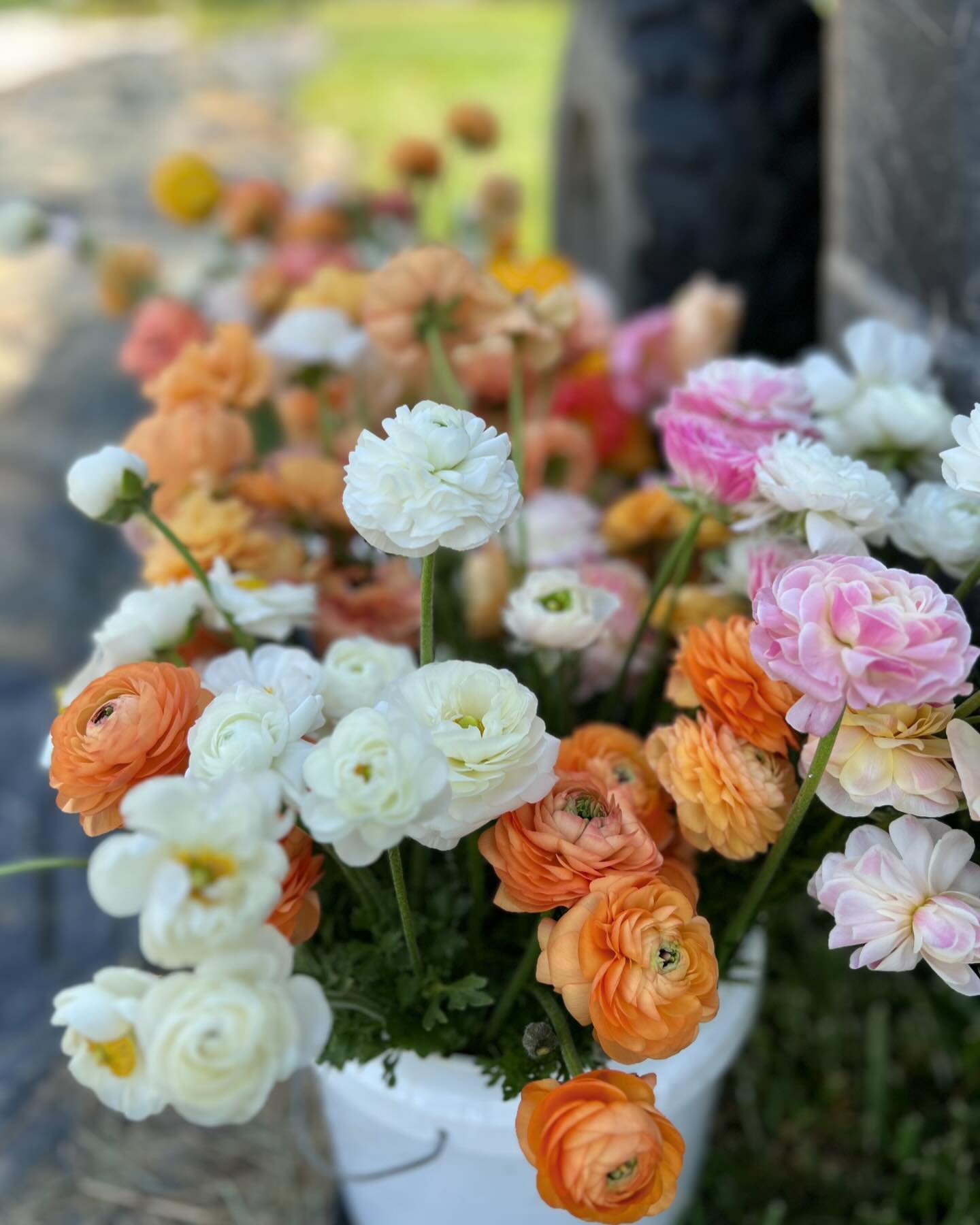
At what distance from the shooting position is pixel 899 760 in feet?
1.59

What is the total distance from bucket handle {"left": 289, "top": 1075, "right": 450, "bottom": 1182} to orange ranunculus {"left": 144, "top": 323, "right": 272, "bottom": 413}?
1.69 feet

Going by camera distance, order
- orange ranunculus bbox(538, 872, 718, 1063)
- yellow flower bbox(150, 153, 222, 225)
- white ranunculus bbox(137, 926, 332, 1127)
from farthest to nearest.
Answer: yellow flower bbox(150, 153, 222, 225) < orange ranunculus bbox(538, 872, 718, 1063) < white ranunculus bbox(137, 926, 332, 1127)

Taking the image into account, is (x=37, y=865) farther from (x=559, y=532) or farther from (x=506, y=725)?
(x=559, y=532)

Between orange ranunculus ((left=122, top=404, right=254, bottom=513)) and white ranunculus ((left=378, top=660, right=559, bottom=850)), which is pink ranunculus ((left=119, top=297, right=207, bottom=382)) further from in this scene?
white ranunculus ((left=378, top=660, right=559, bottom=850))

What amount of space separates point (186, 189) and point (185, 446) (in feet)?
2.43

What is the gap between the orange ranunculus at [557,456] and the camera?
952 millimetres

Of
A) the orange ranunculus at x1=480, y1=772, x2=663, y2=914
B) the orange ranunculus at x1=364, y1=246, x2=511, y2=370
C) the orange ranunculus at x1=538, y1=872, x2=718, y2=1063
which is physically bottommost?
the orange ranunculus at x1=538, y1=872, x2=718, y2=1063

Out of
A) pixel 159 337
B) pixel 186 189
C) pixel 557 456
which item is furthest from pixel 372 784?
pixel 186 189

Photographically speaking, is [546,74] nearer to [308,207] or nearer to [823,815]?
[308,207]

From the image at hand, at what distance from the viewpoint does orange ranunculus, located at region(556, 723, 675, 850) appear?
0.57 metres

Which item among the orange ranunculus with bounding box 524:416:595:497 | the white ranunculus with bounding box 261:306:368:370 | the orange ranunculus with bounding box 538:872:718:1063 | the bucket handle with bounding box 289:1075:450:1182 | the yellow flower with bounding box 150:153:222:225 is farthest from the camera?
the yellow flower with bounding box 150:153:222:225

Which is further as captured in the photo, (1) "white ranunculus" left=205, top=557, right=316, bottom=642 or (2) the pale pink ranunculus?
(1) "white ranunculus" left=205, top=557, right=316, bottom=642

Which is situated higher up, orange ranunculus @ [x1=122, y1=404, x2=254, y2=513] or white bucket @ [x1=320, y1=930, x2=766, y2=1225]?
orange ranunculus @ [x1=122, y1=404, x2=254, y2=513]

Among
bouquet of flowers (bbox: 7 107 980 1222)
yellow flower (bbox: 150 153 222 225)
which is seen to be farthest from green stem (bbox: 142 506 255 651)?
yellow flower (bbox: 150 153 222 225)
